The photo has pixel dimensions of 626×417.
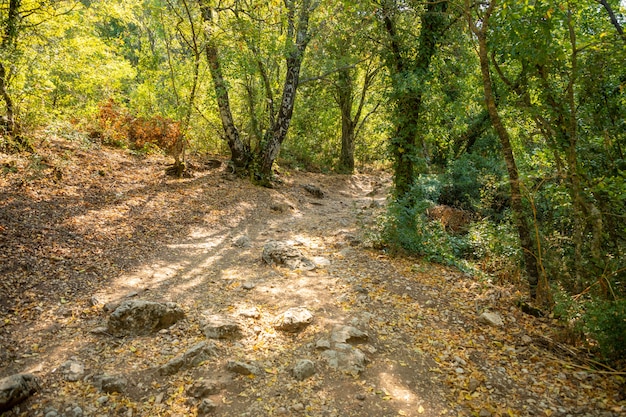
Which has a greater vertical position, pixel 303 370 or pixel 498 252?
pixel 498 252

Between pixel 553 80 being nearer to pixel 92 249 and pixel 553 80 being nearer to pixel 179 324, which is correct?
pixel 179 324

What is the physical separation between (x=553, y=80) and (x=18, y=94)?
9.45 meters

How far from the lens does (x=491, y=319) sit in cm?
505

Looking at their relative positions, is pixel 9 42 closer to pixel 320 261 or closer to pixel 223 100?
pixel 223 100

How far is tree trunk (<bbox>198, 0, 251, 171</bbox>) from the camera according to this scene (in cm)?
969

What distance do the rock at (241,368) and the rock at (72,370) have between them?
4.82 ft

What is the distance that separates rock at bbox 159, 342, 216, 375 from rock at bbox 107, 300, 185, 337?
729mm

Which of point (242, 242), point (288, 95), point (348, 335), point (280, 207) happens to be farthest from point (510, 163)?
point (288, 95)

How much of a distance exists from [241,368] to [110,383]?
1.26 m

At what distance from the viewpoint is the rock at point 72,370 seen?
3.67 metres

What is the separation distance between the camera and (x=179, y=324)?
4680 mm

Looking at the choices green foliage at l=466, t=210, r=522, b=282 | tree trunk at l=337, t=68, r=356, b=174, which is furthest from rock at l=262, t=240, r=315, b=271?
tree trunk at l=337, t=68, r=356, b=174

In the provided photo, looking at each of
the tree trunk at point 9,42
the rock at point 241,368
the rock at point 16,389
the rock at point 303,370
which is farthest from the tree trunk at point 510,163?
the tree trunk at point 9,42

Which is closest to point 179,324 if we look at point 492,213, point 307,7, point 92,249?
point 92,249
